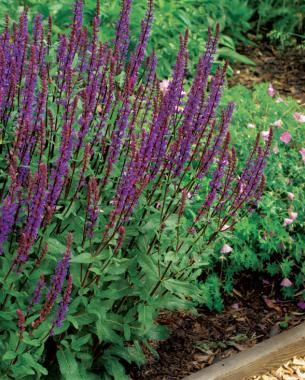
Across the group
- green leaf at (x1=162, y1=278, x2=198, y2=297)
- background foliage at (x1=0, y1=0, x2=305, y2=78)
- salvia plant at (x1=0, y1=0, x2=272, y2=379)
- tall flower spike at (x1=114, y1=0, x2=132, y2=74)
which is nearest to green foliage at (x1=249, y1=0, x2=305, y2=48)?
background foliage at (x1=0, y1=0, x2=305, y2=78)

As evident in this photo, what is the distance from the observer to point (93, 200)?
9.32 feet

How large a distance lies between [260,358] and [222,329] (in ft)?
1.33

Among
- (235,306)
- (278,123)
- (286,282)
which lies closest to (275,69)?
(278,123)

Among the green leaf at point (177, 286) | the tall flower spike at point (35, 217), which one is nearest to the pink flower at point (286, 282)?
the green leaf at point (177, 286)

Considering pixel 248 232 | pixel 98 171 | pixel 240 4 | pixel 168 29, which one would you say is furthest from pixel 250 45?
pixel 98 171

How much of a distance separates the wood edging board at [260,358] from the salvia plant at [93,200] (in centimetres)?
56

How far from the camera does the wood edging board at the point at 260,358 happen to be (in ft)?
13.7

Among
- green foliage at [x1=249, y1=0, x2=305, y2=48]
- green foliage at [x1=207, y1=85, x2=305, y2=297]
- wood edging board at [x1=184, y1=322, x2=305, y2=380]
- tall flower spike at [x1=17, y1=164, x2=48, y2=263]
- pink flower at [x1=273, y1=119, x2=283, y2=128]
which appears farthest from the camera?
green foliage at [x1=249, y1=0, x2=305, y2=48]

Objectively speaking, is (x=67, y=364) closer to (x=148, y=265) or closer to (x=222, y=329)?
(x=148, y=265)

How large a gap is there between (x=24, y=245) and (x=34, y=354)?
24.9 inches

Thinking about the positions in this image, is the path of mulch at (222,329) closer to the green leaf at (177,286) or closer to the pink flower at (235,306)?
the pink flower at (235,306)

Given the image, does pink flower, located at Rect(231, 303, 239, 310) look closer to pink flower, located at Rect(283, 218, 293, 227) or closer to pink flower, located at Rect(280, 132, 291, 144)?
pink flower, located at Rect(283, 218, 293, 227)

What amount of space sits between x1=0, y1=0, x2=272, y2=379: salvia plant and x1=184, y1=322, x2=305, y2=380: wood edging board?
0.56 meters

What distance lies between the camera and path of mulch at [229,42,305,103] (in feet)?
27.4
